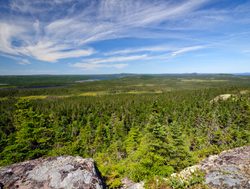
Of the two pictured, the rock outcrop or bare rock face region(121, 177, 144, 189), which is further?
bare rock face region(121, 177, 144, 189)

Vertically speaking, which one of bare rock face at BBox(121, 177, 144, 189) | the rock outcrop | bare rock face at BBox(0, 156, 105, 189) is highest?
bare rock face at BBox(0, 156, 105, 189)

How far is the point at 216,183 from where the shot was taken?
23.0ft

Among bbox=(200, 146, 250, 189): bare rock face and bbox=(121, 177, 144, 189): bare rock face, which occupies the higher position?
bbox=(200, 146, 250, 189): bare rock face

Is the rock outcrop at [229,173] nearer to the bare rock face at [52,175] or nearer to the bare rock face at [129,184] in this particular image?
the bare rock face at [129,184]

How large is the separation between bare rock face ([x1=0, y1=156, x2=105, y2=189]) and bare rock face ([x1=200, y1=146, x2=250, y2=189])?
5.14 meters

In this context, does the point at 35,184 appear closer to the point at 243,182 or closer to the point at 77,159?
the point at 77,159

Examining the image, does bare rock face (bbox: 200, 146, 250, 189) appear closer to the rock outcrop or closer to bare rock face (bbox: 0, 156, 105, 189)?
the rock outcrop

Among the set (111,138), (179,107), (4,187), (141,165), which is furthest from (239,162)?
(179,107)

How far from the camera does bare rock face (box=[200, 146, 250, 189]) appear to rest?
22.5ft

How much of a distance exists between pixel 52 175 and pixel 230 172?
8.37 metres

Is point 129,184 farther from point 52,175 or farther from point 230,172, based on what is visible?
point 230,172

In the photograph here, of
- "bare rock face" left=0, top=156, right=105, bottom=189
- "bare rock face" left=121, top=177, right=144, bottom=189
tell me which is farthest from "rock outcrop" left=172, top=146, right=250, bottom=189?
"bare rock face" left=0, top=156, right=105, bottom=189

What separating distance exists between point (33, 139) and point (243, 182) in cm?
1680

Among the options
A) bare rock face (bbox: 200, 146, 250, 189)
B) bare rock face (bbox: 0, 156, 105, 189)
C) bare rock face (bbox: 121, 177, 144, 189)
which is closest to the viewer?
bare rock face (bbox: 200, 146, 250, 189)
